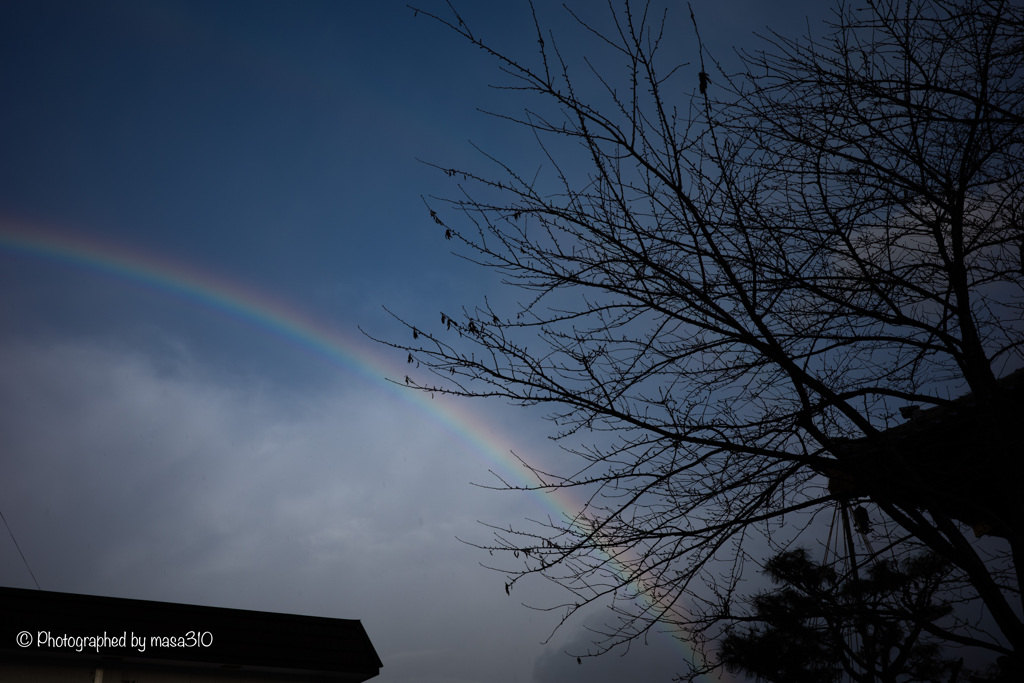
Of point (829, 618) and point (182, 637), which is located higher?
point (182, 637)

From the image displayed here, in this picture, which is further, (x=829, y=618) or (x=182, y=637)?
(x=182, y=637)

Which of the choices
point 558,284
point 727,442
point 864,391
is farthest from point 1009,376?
point 558,284

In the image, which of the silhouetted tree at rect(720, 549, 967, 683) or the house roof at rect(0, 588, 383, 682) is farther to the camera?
the house roof at rect(0, 588, 383, 682)

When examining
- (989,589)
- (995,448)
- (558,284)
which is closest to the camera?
(995,448)

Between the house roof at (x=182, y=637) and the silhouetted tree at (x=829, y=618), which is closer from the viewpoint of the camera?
the silhouetted tree at (x=829, y=618)

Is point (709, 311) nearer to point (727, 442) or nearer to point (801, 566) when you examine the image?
point (727, 442)

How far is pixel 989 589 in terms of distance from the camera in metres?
3.19

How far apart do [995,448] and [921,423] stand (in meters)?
0.90

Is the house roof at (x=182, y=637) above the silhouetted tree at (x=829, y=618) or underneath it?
above

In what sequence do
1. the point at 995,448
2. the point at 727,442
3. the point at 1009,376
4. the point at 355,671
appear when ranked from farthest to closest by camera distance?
the point at 355,671 < the point at 1009,376 < the point at 727,442 < the point at 995,448

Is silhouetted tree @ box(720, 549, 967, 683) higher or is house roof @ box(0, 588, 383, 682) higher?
house roof @ box(0, 588, 383, 682)

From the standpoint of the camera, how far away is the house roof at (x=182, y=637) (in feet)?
32.8

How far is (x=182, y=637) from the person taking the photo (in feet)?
35.3

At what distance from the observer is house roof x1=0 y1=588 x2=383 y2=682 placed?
9.98 m
